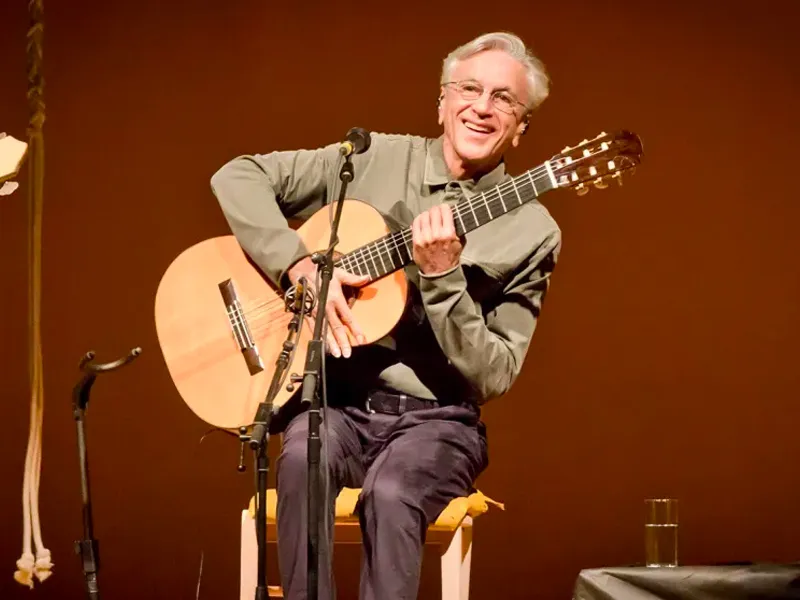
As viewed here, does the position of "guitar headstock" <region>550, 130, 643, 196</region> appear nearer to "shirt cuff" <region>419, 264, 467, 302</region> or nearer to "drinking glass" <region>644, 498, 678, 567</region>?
"shirt cuff" <region>419, 264, 467, 302</region>

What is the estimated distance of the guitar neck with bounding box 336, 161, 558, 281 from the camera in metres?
2.15

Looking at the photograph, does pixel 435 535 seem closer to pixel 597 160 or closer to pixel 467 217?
pixel 467 217

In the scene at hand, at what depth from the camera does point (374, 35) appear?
3430mm

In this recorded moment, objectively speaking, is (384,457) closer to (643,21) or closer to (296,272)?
(296,272)

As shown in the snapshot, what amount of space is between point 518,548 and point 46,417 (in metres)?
1.63

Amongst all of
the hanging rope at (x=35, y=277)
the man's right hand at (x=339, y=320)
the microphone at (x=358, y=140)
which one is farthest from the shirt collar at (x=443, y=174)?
the hanging rope at (x=35, y=277)

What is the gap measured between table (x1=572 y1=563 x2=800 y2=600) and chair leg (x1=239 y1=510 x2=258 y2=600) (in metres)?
0.73

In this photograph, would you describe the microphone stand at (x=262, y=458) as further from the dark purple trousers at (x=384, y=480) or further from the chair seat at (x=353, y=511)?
the chair seat at (x=353, y=511)

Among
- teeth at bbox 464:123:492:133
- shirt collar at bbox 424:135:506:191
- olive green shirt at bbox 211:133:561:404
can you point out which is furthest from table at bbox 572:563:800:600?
teeth at bbox 464:123:492:133

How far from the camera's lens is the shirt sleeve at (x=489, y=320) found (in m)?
2.07

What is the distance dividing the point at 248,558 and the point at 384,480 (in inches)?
17.4

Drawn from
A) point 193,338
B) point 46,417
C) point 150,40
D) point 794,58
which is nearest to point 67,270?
point 46,417

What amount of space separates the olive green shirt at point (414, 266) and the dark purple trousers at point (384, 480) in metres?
0.09

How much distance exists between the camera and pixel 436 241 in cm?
204
